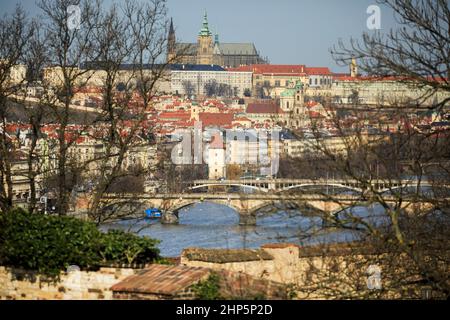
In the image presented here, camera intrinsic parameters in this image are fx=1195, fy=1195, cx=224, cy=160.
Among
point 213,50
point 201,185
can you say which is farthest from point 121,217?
point 213,50

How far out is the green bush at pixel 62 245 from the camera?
4.24 meters

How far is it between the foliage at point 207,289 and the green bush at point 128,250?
1.48 feet

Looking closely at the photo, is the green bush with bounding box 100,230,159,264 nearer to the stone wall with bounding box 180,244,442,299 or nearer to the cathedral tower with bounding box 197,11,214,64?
the stone wall with bounding box 180,244,442,299

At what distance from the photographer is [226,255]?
22.8 feet

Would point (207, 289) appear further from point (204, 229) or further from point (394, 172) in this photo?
point (204, 229)

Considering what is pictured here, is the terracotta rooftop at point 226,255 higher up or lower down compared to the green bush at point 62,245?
lower down

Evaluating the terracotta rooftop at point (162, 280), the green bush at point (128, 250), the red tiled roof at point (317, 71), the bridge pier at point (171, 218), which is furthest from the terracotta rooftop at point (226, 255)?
the red tiled roof at point (317, 71)

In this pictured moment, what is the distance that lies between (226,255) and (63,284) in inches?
106

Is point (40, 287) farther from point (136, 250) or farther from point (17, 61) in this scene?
point (17, 61)

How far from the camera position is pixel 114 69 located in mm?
6609

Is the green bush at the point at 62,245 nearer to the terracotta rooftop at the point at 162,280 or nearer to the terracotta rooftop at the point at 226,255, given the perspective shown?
the terracotta rooftop at the point at 162,280

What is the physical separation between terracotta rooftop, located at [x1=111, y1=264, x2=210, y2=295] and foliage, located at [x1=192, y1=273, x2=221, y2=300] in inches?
0.9

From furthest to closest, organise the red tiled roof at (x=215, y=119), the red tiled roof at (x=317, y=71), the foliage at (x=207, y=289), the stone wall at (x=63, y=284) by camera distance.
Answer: the red tiled roof at (x=317, y=71), the red tiled roof at (x=215, y=119), the stone wall at (x=63, y=284), the foliage at (x=207, y=289)

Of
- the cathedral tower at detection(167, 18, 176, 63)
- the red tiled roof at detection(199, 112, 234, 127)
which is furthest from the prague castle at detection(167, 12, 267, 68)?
the cathedral tower at detection(167, 18, 176, 63)
